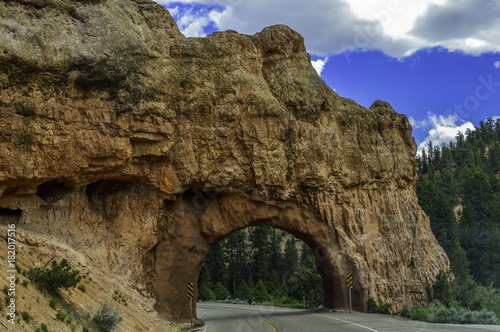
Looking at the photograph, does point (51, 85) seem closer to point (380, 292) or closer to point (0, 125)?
point (0, 125)

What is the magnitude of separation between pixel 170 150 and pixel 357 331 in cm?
Result: 1206

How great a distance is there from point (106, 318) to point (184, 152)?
36.6 feet

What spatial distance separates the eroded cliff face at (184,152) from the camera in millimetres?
20719

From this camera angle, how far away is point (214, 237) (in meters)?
27.4

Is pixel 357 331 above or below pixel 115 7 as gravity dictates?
below

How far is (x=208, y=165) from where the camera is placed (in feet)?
85.2

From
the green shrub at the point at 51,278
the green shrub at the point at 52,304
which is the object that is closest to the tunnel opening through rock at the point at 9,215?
the green shrub at the point at 51,278

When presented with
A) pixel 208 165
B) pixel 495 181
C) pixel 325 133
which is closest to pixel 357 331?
pixel 208 165

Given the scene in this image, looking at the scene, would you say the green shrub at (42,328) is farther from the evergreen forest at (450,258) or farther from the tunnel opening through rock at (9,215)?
the evergreen forest at (450,258)

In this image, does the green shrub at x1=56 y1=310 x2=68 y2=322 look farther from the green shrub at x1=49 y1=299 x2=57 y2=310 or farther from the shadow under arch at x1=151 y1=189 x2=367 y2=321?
the shadow under arch at x1=151 y1=189 x2=367 y2=321

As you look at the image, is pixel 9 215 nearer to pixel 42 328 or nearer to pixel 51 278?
pixel 51 278

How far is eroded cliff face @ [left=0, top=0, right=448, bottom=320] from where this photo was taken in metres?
20.7

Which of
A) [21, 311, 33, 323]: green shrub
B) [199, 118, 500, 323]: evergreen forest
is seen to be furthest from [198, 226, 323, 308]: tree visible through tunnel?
[21, 311, 33, 323]: green shrub

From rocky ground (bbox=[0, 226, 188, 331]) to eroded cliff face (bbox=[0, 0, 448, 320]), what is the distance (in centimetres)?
155
